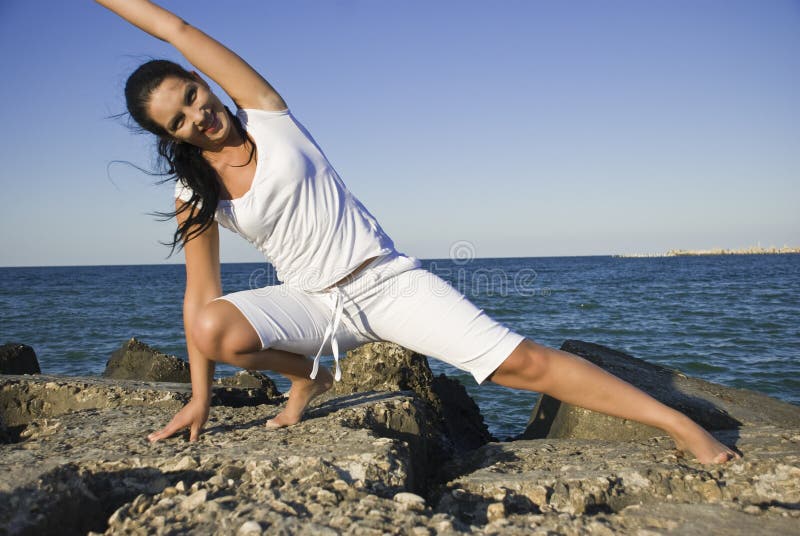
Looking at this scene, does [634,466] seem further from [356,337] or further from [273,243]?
[273,243]

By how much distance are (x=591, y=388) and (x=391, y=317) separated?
35.0 inches

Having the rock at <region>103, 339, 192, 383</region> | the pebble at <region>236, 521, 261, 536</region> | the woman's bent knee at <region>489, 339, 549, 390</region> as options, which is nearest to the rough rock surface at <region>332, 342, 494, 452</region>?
the woman's bent knee at <region>489, 339, 549, 390</region>

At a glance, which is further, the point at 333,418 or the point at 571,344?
the point at 571,344

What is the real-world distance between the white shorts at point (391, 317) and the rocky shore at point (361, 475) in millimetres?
431

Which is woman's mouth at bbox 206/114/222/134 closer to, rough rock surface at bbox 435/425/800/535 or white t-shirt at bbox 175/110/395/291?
white t-shirt at bbox 175/110/395/291

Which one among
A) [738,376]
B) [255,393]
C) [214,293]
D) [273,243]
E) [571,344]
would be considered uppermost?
[273,243]

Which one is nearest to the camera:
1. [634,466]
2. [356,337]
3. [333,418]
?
[634,466]

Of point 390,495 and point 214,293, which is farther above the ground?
point 214,293

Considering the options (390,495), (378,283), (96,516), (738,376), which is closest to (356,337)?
(378,283)

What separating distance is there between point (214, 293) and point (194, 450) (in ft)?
2.27

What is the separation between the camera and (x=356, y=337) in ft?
8.68

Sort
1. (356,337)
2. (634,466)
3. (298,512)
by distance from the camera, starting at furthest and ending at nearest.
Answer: (356,337) → (634,466) → (298,512)

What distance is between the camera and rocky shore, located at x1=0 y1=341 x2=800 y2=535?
69.6 inches

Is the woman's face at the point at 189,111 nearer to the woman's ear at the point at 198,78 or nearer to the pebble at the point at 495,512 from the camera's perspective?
the woman's ear at the point at 198,78
